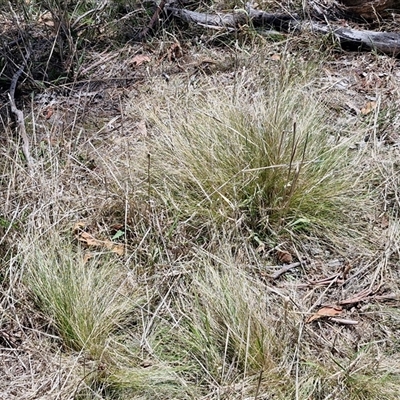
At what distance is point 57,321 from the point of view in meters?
2.25

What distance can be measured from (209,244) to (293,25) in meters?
2.02

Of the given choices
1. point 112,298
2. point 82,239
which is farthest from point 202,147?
point 112,298

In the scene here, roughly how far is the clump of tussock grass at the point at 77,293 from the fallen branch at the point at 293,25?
7.20 ft

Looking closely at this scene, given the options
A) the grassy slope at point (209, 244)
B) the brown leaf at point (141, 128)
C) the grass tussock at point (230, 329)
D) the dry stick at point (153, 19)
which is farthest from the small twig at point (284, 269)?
the dry stick at point (153, 19)

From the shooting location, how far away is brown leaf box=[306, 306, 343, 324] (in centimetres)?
224

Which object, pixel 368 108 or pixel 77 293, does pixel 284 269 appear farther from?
pixel 368 108

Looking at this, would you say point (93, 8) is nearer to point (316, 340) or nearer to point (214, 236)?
point (214, 236)

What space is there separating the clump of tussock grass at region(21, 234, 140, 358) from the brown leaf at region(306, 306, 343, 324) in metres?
0.71

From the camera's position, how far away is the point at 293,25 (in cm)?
385

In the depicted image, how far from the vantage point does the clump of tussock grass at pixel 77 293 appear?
219 cm

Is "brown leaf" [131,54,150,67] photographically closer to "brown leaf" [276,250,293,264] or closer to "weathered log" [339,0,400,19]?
"weathered log" [339,0,400,19]

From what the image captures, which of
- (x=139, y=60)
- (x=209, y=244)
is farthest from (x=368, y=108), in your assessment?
(x=139, y=60)

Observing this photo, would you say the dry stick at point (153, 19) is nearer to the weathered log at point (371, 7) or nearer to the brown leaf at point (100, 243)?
the weathered log at point (371, 7)

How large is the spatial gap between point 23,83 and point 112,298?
6.37 ft
